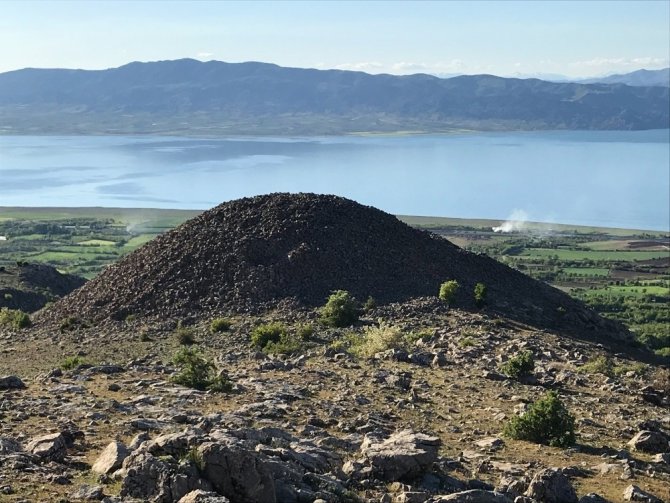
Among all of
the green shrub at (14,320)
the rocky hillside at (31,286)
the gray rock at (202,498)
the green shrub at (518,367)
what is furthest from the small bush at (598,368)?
the rocky hillside at (31,286)

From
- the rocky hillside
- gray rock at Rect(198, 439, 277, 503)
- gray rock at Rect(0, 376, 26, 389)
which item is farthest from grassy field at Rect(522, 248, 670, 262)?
gray rock at Rect(198, 439, 277, 503)

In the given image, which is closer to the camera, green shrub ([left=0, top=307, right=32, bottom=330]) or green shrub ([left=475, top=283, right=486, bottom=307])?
green shrub ([left=475, top=283, right=486, bottom=307])

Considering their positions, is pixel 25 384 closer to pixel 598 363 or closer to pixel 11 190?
pixel 598 363

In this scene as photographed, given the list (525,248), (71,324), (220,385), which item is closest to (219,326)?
(71,324)

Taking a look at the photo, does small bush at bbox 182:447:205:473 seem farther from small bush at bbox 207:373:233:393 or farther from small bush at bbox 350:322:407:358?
small bush at bbox 350:322:407:358

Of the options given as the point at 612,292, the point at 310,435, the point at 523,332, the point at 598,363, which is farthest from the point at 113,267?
the point at 612,292
